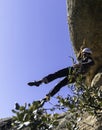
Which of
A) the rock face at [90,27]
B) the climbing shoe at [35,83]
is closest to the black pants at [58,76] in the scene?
the climbing shoe at [35,83]

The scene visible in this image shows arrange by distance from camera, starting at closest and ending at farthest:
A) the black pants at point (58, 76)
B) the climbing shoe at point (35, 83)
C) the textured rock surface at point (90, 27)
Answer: the climbing shoe at point (35, 83) < the black pants at point (58, 76) < the textured rock surface at point (90, 27)

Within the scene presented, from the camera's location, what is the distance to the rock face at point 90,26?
45.5ft

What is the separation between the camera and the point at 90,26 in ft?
45.9

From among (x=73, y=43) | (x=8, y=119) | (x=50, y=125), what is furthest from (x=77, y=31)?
(x=50, y=125)

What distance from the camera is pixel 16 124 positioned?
18.7 ft

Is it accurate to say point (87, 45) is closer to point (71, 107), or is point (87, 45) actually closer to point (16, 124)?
point (71, 107)

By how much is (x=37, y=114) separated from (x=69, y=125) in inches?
83.0

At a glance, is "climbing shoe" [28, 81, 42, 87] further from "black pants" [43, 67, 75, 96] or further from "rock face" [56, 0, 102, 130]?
"rock face" [56, 0, 102, 130]

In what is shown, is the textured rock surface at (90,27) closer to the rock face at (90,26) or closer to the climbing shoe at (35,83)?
the rock face at (90,26)

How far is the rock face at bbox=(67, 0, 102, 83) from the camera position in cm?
1388

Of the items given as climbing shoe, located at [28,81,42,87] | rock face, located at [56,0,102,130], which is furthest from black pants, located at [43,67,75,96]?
rock face, located at [56,0,102,130]

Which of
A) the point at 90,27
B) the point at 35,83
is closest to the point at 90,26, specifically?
the point at 90,27

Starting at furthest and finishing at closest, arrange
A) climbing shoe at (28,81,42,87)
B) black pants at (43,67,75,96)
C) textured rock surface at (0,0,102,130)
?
1. textured rock surface at (0,0,102,130)
2. black pants at (43,67,75,96)
3. climbing shoe at (28,81,42,87)

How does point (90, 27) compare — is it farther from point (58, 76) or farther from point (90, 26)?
point (58, 76)
